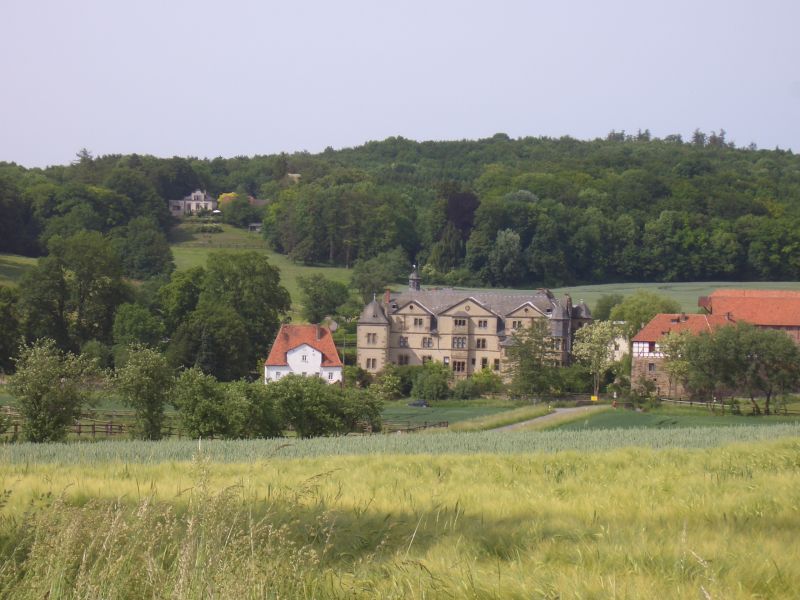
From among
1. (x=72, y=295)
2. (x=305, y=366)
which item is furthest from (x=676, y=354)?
(x=72, y=295)

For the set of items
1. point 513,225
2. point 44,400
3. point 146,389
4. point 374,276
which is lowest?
point 44,400

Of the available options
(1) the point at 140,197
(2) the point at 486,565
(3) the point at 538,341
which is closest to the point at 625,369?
(3) the point at 538,341

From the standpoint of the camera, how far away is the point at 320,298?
91812 mm

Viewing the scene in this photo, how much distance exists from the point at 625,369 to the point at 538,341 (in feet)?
26.7

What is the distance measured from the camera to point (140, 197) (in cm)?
13675

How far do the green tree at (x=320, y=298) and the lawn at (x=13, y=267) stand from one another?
23212 mm

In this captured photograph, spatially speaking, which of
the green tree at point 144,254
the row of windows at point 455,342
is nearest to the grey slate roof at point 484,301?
the row of windows at point 455,342

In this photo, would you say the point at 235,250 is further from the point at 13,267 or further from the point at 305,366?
the point at 305,366

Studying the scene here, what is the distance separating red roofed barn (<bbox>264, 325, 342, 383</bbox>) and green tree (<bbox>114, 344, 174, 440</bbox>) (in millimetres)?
32325

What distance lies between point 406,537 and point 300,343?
63078 millimetres

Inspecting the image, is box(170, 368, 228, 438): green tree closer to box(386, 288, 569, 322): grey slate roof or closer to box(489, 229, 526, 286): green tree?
box(386, 288, 569, 322): grey slate roof

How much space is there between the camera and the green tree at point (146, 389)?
40.5m

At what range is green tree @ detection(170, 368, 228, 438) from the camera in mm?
39688

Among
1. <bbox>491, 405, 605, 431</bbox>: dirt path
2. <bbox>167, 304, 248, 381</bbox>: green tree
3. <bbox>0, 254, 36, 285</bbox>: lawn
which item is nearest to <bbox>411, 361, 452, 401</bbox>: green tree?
<bbox>491, 405, 605, 431</bbox>: dirt path
